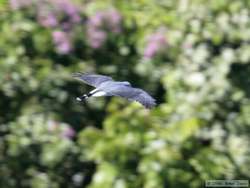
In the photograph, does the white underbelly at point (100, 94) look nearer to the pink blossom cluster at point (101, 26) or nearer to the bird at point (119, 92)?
the bird at point (119, 92)

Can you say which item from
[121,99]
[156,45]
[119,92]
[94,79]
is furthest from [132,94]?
[156,45]

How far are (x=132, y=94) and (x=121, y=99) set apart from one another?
1.92 meters

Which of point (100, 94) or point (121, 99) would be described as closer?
point (100, 94)

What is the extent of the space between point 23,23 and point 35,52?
0.52 ft

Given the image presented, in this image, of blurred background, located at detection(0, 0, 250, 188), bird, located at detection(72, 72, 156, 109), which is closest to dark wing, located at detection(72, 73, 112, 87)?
bird, located at detection(72, 72, 156, 109)

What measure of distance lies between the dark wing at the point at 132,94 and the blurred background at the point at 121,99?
1728mm

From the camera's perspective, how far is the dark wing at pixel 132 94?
1.94m

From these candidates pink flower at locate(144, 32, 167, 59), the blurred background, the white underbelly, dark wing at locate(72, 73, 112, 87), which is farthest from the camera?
pink flower at locate(144, 32, 167, 59)

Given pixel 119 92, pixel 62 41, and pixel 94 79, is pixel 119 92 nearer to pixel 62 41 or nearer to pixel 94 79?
pixel 94 79

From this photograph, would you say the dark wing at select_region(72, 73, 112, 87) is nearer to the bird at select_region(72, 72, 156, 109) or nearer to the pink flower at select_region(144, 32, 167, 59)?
the bird at select_region(72, 72, 156, 109)

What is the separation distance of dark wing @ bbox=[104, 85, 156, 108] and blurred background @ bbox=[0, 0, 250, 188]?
5.67ft

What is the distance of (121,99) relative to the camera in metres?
3.92

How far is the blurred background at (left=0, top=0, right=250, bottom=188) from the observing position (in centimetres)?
380

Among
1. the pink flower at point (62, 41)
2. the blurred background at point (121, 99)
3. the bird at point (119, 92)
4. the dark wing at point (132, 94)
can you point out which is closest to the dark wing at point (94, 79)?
the bird at point (119, 92)
